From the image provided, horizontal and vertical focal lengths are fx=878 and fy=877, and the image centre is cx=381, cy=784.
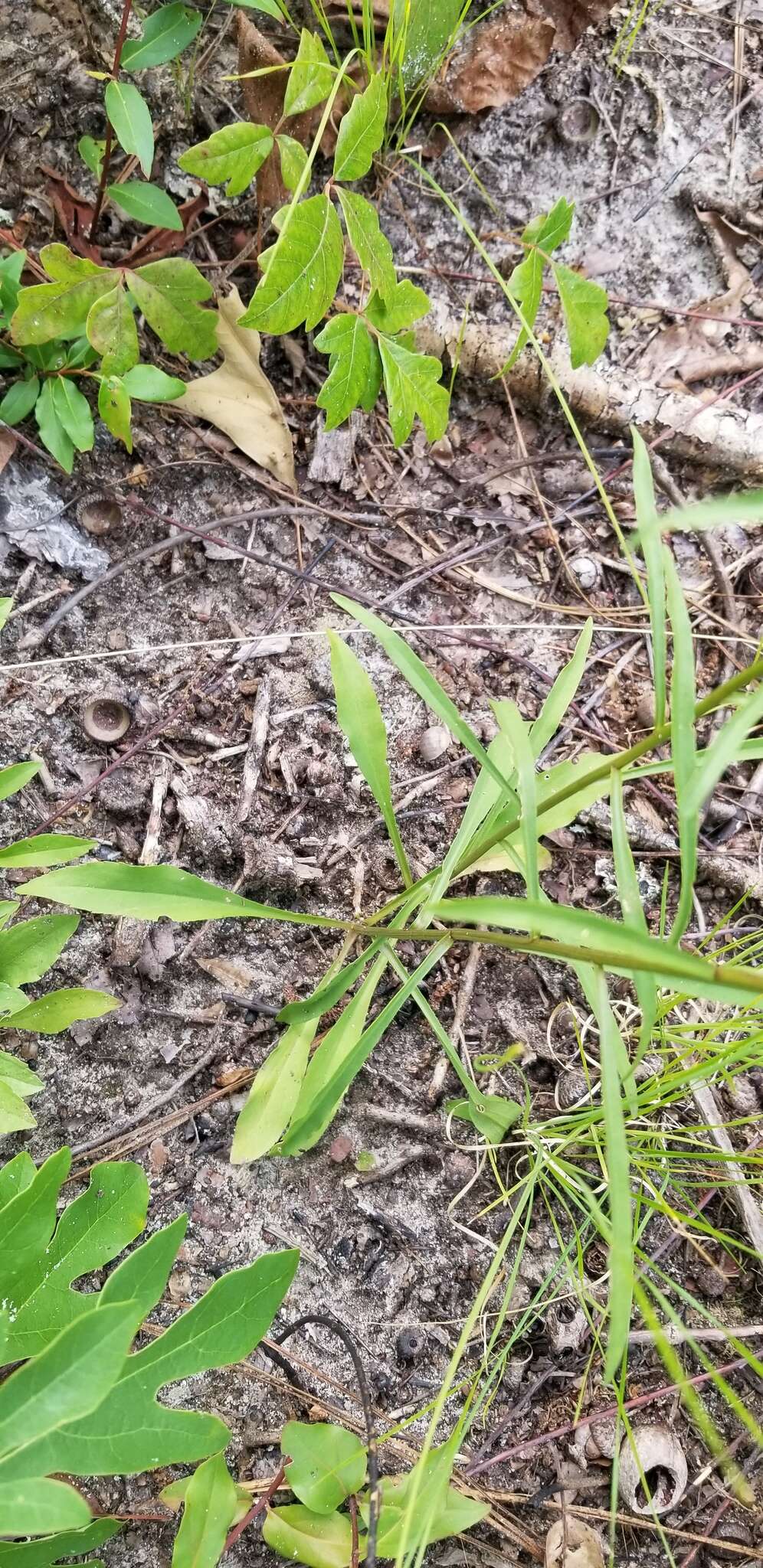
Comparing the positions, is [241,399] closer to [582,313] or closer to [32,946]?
[582,313]

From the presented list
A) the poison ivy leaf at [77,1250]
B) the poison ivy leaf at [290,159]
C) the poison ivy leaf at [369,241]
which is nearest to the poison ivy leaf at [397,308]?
the poison ivy leaf at [369,241]

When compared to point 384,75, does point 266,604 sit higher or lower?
lower

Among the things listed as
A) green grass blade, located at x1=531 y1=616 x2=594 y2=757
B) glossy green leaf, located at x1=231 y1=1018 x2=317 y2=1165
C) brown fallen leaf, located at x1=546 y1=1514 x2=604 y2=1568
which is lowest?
brown fallen leaf, located at x1=546 y1=1514 x2=604 y2=1568

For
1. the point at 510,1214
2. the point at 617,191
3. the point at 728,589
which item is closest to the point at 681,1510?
the point at 510,1214

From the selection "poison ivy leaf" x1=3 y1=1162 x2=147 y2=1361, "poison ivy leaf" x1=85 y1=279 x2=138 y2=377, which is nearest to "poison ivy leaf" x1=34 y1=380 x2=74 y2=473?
"poison ivy leaf" x1=85 y1=279 x2=138 y2=377

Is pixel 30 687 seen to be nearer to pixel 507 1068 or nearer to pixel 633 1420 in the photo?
pixel 507 1068

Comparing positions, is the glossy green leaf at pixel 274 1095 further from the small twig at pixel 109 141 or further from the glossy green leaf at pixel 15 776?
the small twig at pixel 109 141

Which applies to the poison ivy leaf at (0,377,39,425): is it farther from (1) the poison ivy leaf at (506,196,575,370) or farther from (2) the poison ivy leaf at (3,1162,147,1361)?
(2) the poison ivy leaf at (3,1162,147,1361)
